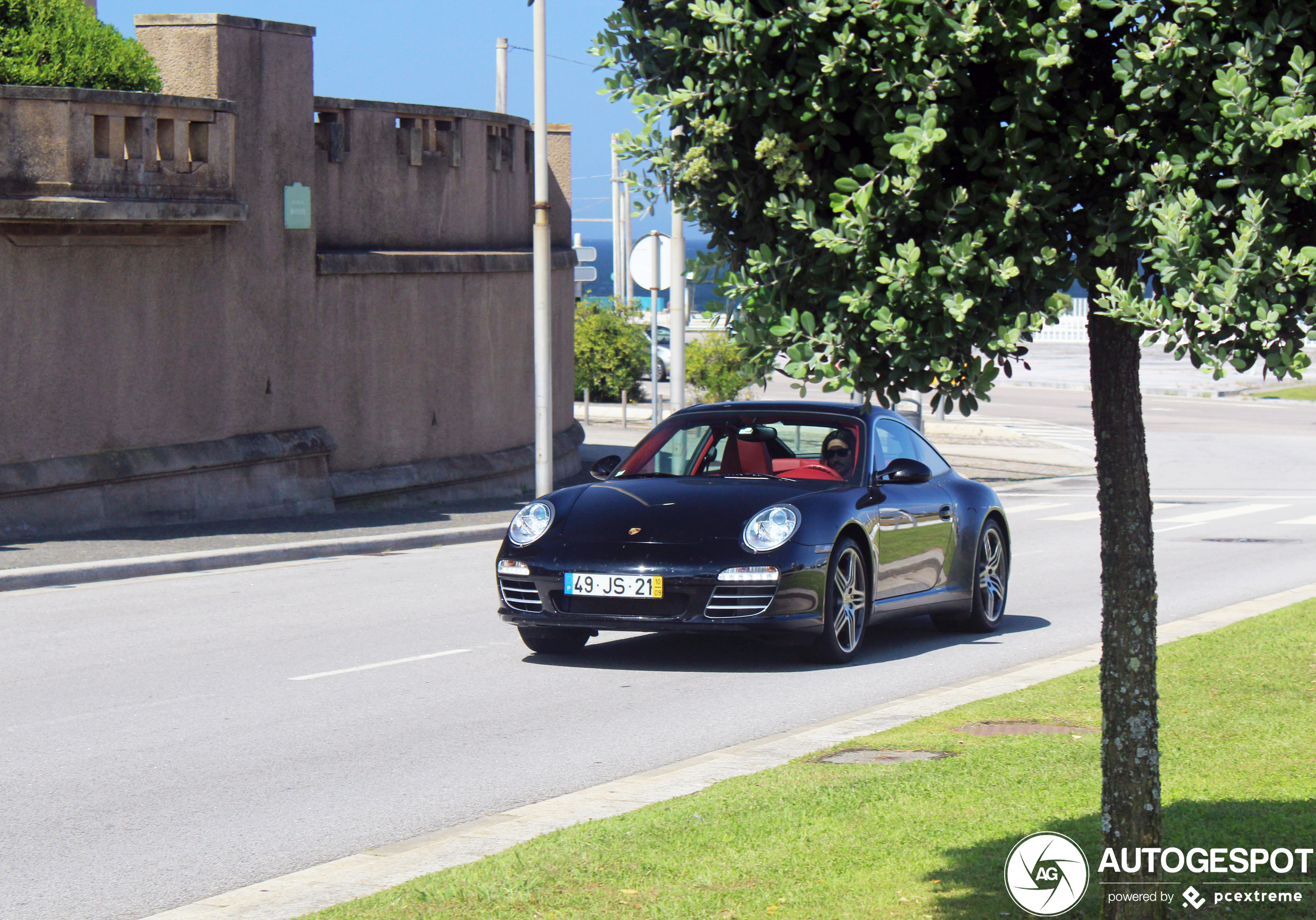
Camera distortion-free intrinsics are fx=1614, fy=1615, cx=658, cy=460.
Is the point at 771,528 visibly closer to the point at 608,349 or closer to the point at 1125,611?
the point at 1125,611

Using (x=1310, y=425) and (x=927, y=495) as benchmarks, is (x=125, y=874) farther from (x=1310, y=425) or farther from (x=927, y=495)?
(x=1310, y=425)

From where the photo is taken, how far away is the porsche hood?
9312 millimetres

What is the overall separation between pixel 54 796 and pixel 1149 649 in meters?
4.48

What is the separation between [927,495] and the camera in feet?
35.6

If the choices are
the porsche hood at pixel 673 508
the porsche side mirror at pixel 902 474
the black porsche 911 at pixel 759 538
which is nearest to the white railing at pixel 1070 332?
the black porsche 911 at pixel 759 538

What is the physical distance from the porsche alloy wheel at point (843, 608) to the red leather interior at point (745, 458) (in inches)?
33.2

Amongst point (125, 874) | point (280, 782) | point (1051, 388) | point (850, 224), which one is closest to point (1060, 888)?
point (850, 224)

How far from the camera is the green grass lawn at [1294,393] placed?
174 feet

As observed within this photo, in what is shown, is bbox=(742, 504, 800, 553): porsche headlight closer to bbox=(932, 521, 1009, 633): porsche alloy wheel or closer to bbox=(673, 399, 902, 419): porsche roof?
bbox=(673, 399, 902, 419): porsche roof

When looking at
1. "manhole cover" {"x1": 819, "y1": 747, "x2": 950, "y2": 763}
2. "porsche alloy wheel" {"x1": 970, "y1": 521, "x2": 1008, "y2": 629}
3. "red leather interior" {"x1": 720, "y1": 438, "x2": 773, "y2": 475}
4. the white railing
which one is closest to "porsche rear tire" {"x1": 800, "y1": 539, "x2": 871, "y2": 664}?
"red leather interior" {"x1": 720, "y1": 438, "x2": 773, "y2": 475}

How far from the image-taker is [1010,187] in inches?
156

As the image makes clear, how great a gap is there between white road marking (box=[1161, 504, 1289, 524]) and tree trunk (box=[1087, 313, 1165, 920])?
16.9 m

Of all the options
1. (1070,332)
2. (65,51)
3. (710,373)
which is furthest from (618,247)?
(65,51)

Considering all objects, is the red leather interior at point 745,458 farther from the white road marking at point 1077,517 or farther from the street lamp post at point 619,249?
the street lamp post at point 619,249
